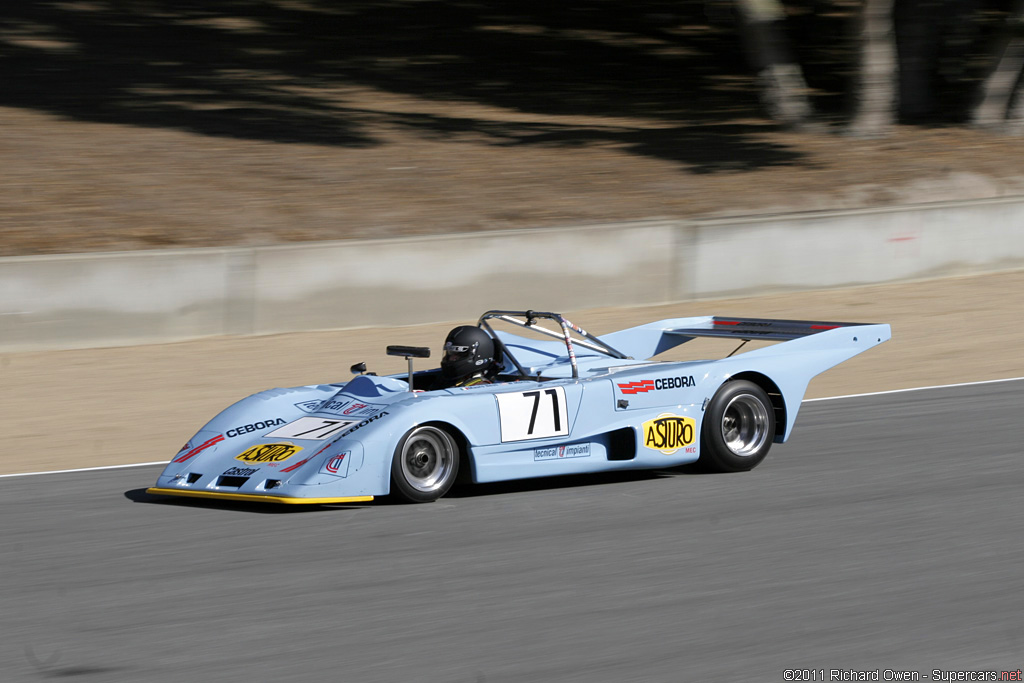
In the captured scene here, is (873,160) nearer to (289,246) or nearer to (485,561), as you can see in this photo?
(289,246)

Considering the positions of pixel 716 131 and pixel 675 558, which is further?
pixel 716 131

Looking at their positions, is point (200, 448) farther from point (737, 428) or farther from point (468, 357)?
point (737, 428)

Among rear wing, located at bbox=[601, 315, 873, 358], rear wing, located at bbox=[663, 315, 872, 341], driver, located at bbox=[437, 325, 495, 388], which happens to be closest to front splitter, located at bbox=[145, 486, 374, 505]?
driver, located at bbox=[437, 325, 495, 388]

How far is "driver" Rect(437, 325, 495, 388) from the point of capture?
838 centimetres

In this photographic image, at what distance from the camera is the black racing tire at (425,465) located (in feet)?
25.1

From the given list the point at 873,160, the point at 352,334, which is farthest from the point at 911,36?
the point at 352,334

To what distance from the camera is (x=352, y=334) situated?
1439 cm

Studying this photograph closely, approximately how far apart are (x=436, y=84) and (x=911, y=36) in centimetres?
908

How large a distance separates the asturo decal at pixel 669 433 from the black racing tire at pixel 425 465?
130 cm

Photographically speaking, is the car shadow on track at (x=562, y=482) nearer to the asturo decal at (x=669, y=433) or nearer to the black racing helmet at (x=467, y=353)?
the asturo decal at (x=669, y=433)

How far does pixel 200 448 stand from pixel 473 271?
7147mm

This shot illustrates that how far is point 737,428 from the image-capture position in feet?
29.0

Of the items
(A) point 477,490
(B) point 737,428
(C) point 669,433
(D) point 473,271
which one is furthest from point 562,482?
(D) point 473,271

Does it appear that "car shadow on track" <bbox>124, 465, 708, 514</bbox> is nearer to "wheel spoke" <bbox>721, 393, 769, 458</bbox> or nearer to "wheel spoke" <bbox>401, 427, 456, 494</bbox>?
"wheel spoke" <bbox>401, 427, 456, 494</bbox>
